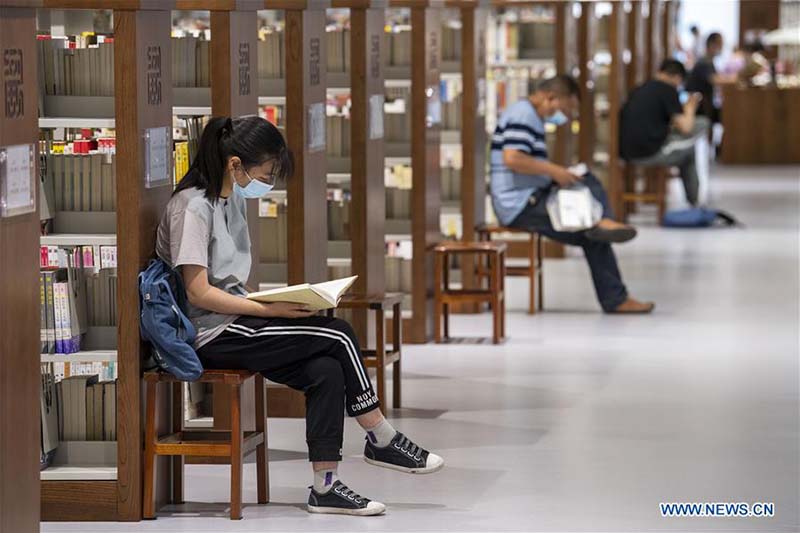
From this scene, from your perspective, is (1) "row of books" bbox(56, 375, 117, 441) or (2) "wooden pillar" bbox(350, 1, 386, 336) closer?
(1) "row of books" bbox(56, 375, 117, 441)

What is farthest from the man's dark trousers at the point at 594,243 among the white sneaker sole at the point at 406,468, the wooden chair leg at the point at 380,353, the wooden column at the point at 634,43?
the wooden column at the point at 634,43

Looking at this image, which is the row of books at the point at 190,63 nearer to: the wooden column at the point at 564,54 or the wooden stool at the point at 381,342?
the wooden stool at the point at 381,342

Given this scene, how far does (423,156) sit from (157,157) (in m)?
3.60

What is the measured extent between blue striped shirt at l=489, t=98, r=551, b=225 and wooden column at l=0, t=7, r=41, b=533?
5.62 m

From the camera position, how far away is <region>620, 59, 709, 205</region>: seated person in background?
14.5m

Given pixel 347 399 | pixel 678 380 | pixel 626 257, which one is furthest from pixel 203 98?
pixel 626 257

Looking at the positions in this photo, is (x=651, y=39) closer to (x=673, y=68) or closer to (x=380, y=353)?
(x=673, y=68)

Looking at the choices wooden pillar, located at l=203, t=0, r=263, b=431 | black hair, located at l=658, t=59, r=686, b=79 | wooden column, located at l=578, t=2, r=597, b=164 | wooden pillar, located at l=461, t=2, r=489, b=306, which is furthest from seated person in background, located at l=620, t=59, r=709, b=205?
wooden pillar, located at l=203, t=0, r=263, b=431

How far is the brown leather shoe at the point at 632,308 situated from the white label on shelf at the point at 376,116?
110 inches

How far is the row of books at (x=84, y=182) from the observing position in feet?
18.5

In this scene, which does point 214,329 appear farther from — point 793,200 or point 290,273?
point 793,200

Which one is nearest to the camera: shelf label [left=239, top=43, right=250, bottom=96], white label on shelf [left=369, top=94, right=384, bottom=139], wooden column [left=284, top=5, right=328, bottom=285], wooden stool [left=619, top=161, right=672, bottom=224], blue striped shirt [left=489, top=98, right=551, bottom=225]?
shelf label [left=239, top=43, right=250, bottom=96]

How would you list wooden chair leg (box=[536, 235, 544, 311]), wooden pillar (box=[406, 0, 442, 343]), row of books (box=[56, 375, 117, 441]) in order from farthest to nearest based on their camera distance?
wooden chair leg (box=[536, 235, 544, 311]), wooden pillar (box=[406, 0, 442, 343]), row of books (box=[56, 375, 117, 441])

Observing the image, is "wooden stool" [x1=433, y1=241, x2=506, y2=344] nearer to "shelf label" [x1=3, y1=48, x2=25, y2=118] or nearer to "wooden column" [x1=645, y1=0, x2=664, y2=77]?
"shelf label" [x1=3, y1=48, x2=25, y2=118]
